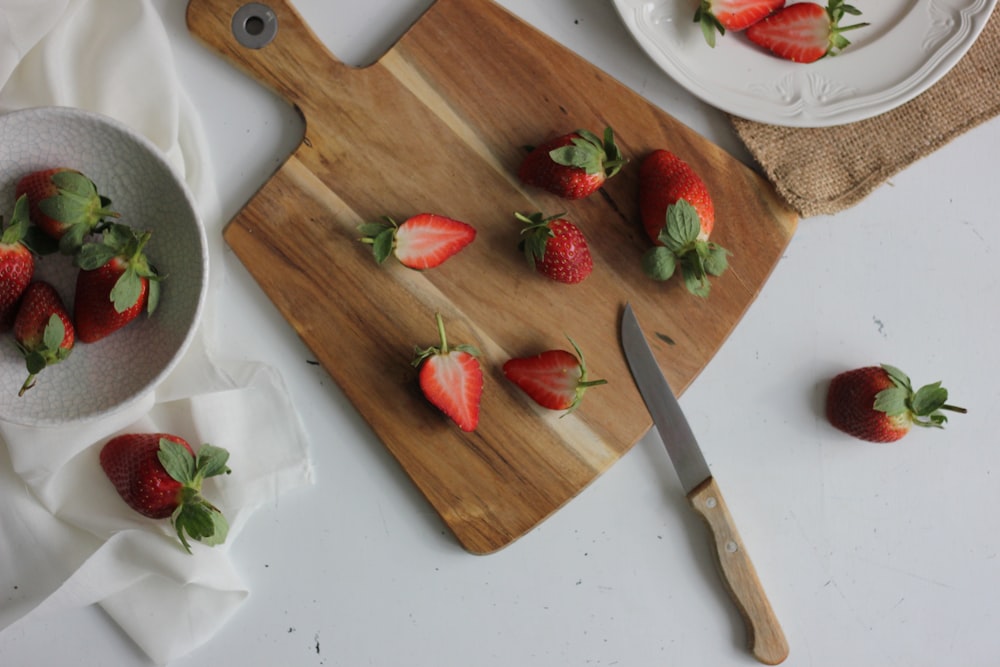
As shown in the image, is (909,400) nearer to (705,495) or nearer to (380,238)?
(705,495)

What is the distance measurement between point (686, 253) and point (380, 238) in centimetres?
36

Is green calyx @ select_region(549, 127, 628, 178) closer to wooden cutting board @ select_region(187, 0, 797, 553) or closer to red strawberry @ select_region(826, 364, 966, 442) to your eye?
wooden cutting board @ select_region(187, 0, 797, 553)

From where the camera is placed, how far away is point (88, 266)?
2.92 feet

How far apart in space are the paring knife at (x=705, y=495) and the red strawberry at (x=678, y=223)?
0.08m

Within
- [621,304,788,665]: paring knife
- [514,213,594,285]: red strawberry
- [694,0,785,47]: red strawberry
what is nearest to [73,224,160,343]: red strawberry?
[514,213,594,285]: red strawberry

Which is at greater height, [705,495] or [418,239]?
[418,239]

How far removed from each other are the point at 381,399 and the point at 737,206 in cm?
50

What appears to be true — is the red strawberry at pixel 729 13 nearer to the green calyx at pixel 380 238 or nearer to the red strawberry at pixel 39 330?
the green calyx at pixel 380 238

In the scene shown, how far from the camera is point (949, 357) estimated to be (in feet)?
3.87

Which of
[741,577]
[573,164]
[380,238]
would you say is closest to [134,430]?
[380,238]

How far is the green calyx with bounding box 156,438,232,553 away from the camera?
965 millimetres

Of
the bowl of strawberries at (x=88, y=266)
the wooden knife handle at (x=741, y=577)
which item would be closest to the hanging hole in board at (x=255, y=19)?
the bowl of strawberries at (x=88, y=266)

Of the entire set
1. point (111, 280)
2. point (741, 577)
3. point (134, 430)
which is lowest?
point (741, 577)

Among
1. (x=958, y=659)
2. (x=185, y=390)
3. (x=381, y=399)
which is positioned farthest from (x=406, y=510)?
(x=958, y=659)
